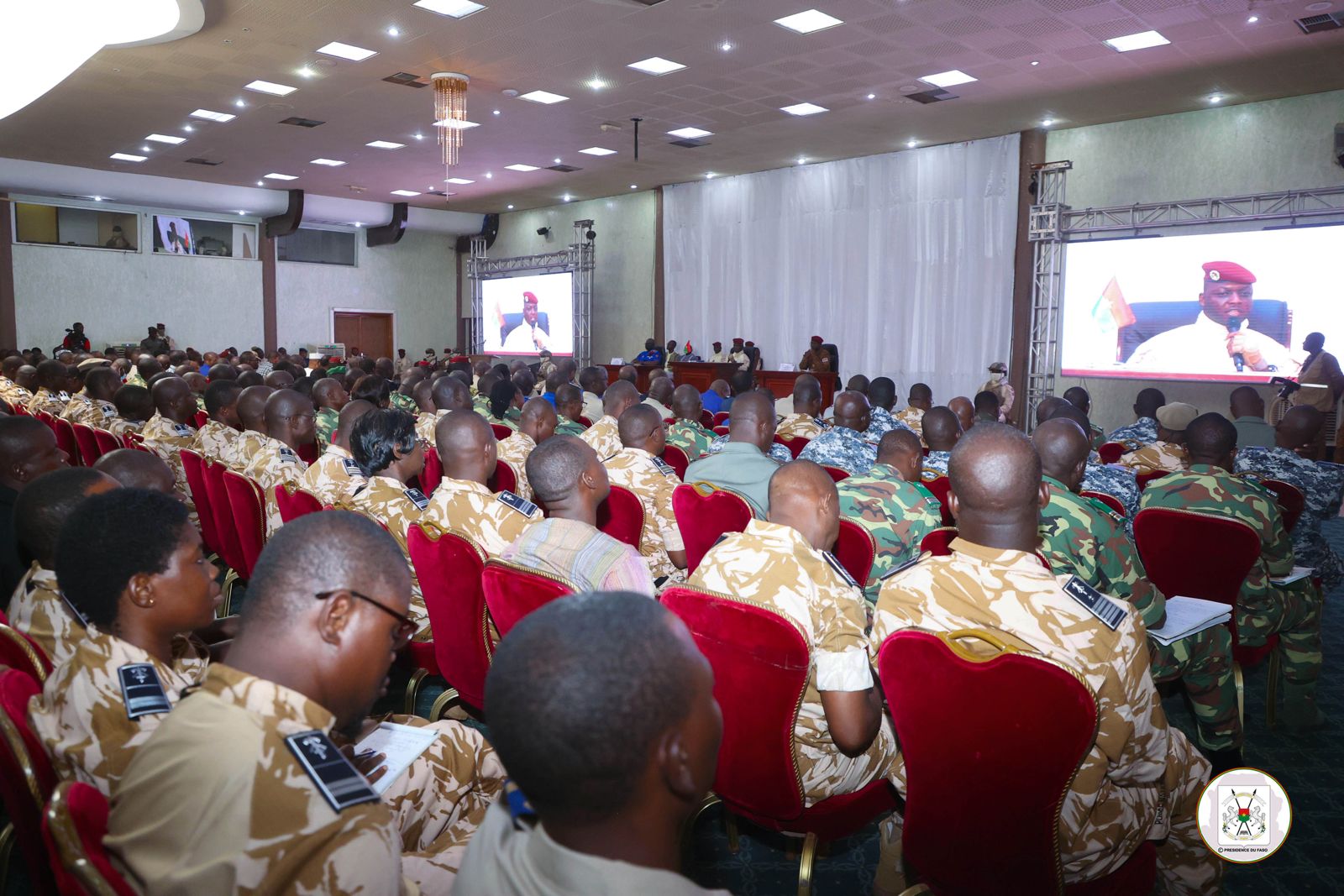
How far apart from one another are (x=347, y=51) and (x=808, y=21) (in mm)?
4672

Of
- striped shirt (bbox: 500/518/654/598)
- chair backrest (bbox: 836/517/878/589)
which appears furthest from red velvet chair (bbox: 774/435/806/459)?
striped shirt (bbox: 500/518/654/598)

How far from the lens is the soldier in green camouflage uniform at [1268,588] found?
3.19 metres

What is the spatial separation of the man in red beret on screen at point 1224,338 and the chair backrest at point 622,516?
916 cm

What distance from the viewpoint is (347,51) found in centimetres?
870

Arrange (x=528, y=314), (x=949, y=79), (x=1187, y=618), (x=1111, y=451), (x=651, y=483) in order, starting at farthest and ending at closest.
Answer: (x=528, y=314), (x=949, y=79), (x=1111, y=451), (x=651, y=483), (x=1187, y=618)

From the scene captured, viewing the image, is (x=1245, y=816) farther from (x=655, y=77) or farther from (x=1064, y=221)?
(x=1064, y=221)

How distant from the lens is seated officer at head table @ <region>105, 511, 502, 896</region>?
3.51 ft

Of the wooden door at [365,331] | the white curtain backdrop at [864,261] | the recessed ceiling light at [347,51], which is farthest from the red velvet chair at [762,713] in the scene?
the wooden door at [365,331]

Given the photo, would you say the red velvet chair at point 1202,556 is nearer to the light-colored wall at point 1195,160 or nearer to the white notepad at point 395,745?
the white notepad at point 395,745

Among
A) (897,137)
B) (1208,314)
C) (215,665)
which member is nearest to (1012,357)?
(1208,314)

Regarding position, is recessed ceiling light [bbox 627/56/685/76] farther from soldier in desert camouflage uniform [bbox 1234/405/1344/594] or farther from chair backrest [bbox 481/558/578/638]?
chair backrest [bbox 481/558/578/638]

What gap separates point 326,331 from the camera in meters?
19.5

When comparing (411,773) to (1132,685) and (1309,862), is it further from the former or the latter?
(1309,862)

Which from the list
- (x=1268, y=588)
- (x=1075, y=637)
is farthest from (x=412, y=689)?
(x=1268, y=588)
